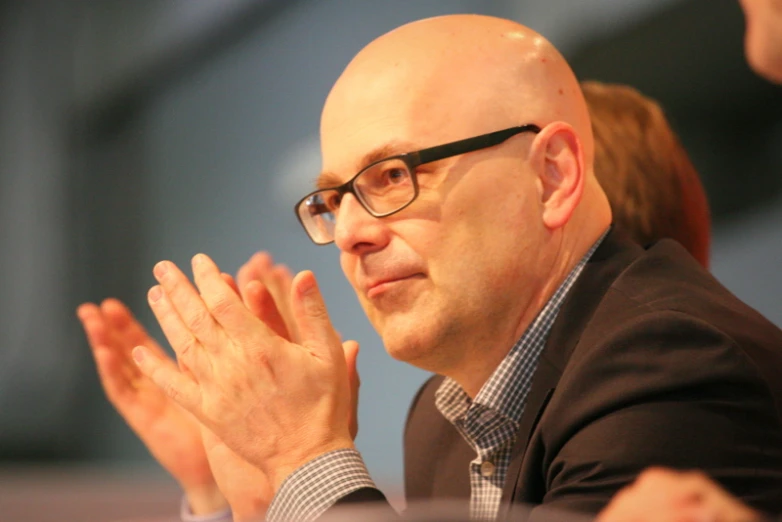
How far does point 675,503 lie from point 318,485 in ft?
1.64

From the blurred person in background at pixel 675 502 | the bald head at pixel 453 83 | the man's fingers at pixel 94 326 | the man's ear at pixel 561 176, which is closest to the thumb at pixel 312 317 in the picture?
the bald head at pixel 453 83

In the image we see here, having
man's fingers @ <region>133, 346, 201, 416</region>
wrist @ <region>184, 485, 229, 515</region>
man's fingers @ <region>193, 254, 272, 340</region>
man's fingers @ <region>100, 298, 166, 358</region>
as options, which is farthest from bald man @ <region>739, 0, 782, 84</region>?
man's fingers @ <region>100, 298, 166, 358</region>

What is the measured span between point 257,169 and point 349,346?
801 millimetres

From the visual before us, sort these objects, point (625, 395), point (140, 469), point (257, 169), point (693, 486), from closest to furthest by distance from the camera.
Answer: point (693, 486), point (625, 395), point (257, 169), point (140, 469)

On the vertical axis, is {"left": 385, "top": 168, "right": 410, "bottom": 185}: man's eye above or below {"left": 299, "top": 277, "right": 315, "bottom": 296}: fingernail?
above

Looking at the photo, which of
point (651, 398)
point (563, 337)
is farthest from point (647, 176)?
point (651, 398)

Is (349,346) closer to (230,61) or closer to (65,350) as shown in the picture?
(230,61)

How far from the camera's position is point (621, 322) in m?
1.04

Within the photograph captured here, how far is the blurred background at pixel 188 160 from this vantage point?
62.5 inches

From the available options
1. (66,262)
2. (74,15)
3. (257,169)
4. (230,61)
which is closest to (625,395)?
(257,169)

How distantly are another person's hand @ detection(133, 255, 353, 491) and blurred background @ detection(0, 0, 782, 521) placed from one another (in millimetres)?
622

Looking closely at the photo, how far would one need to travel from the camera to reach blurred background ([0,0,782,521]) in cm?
159

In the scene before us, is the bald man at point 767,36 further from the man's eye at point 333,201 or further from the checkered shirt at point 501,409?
the man's eye at point 333,201

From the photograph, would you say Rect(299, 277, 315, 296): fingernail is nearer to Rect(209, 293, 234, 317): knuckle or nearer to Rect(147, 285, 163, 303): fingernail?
Result: Rect(209, 293, 234, 317): knuckle
